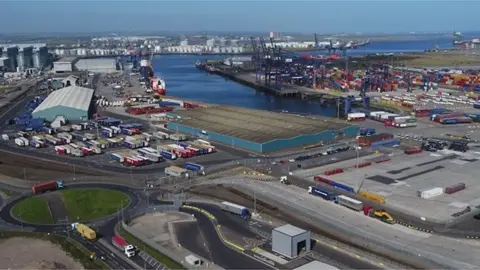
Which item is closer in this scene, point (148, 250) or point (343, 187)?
point (148, 250)

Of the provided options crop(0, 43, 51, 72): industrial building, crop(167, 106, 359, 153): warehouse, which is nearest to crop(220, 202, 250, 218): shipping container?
crop(167, 106, 359, 153): warehouse

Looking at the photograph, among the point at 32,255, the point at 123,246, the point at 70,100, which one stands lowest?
the point at 32,255

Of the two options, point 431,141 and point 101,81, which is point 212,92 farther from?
point 431,141

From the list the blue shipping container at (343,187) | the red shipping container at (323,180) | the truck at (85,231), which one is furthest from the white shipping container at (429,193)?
the truck at (85,231)

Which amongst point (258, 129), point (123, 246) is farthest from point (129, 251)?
point (258, 129)

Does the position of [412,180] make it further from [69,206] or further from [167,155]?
[69,206]

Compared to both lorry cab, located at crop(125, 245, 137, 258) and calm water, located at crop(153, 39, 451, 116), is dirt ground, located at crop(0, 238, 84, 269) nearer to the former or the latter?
lorry cab, located at crop(125, 245, 137, 258)

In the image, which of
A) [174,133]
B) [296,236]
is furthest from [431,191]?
[174,133]
